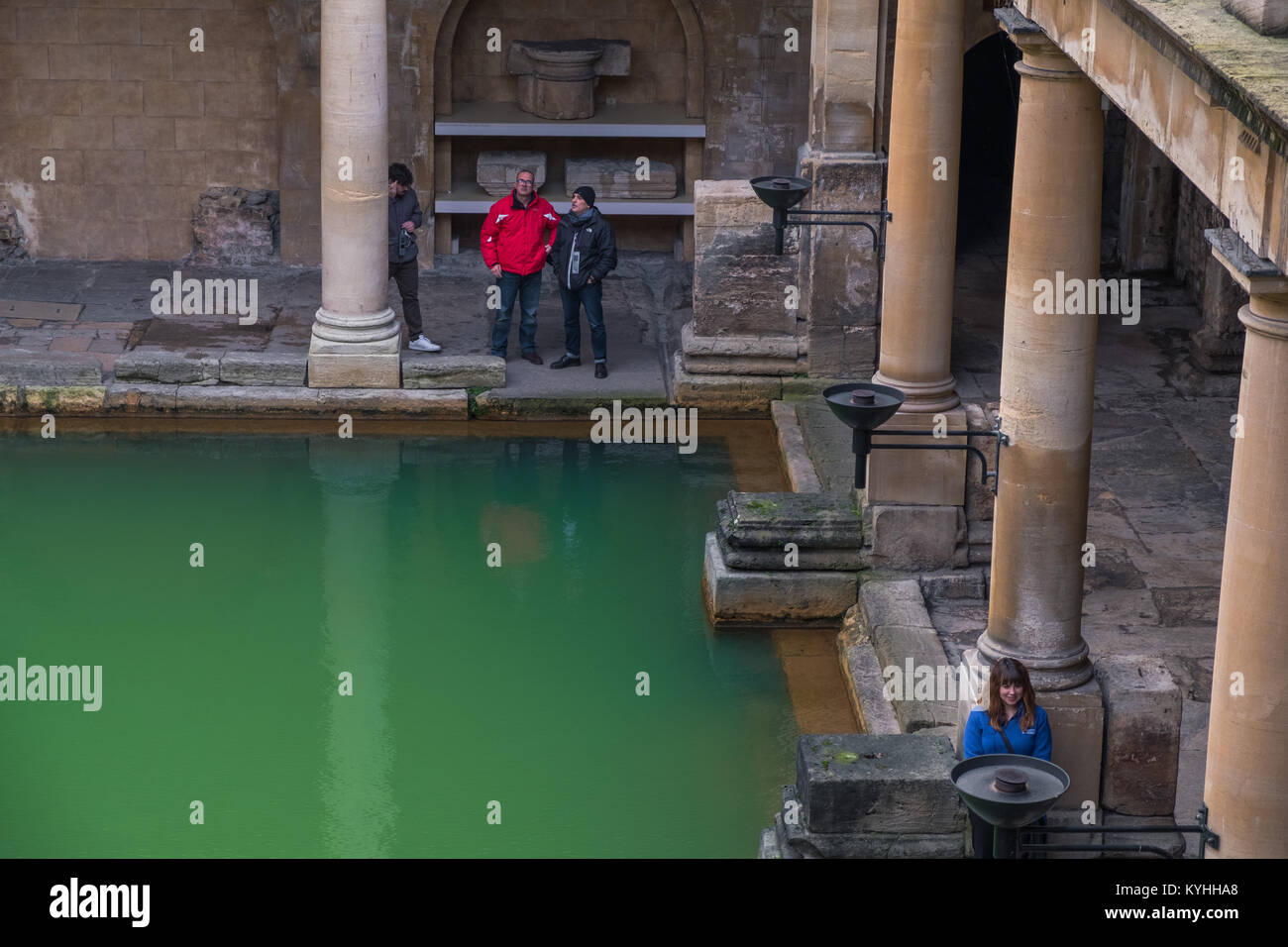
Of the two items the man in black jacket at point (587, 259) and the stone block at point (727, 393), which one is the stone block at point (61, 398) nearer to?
the man in black jacket at point (587, 259)

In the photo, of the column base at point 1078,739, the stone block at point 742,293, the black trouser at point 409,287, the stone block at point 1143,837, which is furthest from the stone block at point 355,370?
the stone block at point 1143,837

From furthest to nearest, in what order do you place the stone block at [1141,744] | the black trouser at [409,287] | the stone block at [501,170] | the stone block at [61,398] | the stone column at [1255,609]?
the stone block at [501,170], the black trouser at [409,287], the stone block at [61,398], the stone block at [1141,744], the stone column at [1255,609]

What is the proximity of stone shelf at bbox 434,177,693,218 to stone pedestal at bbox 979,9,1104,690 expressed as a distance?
845cm

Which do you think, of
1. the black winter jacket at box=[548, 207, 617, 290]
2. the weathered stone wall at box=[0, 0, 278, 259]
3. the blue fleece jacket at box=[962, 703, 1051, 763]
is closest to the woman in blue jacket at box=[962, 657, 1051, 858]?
the blue fleece jacket at box=[962, 703, 1051, 763]

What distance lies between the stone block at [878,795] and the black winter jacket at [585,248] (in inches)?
256

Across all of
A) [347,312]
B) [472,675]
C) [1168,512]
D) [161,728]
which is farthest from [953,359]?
[161,728]

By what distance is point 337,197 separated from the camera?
43.6 feet

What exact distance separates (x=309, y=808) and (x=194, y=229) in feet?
28.8

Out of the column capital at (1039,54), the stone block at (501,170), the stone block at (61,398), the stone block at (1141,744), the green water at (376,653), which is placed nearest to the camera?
the column capital at (1039,54)

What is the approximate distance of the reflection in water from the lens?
8672 mm

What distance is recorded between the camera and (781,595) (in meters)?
10.4

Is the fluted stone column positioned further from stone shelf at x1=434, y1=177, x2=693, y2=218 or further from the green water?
stone shelf at x1=434, y1=177, x2=693, y2=218

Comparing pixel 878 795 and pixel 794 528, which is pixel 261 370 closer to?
pixel 794 528

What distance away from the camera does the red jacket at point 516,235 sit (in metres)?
13.7
